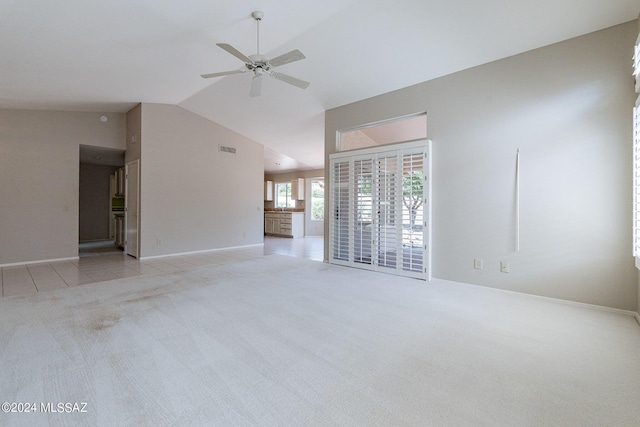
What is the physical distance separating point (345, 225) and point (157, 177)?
13.4ft

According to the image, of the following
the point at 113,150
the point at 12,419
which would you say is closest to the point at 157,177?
the point at 113,150

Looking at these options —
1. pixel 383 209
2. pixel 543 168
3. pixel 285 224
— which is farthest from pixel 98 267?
pixel 543 168

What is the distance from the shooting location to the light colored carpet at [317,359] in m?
1.50

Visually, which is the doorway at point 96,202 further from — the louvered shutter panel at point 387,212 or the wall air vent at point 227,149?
the louvered shutter panel at point 387,212

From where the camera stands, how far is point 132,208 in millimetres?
6301

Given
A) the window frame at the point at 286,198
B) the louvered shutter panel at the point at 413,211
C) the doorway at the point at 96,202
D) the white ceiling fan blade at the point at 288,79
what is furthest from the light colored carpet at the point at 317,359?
the window frame at the point at 286,198

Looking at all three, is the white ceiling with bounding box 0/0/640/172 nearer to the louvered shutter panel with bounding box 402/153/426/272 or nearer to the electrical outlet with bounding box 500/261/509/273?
the louvered shutter panel with bounding box 402/153/426/272

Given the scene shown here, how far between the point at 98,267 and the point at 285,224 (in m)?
6.05

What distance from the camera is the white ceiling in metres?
2.96

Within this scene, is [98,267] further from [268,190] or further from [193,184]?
[268,190]

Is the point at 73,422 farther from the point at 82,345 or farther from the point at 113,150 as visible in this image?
the point at 113,150

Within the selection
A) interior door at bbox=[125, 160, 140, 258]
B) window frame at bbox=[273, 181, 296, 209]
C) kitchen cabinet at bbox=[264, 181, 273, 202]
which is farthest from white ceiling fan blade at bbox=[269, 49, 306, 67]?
kitchen cabinet at bbox=[264, 181, 273, 202]

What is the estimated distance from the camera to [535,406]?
5.09 feet

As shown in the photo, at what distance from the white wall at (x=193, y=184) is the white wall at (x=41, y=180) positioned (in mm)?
1131
